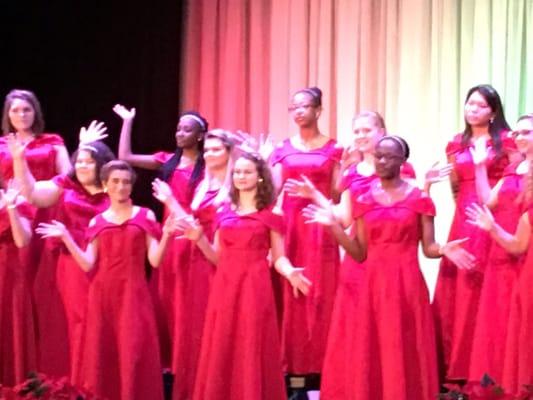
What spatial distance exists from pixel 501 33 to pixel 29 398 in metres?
3.67

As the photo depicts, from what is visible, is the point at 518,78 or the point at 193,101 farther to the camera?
the point at 193,101

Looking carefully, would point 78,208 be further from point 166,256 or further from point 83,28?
point 83,28

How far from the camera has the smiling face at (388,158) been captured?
482cm

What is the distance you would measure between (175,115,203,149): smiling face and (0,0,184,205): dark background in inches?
67.6

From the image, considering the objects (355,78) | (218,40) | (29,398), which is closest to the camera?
(29,398)

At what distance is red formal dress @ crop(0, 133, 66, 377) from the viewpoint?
5.49 metres

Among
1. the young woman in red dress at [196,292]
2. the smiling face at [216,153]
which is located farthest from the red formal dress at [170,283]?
the smiling face at [216,153]

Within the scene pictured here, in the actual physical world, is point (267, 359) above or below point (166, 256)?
below

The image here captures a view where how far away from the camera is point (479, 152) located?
5.11 m

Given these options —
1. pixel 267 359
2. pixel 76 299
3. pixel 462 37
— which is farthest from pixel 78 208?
pixel 462 37

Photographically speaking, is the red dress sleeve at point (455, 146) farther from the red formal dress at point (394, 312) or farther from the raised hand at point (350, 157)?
the red formal dress at point (394, 312)

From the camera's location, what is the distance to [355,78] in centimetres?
680

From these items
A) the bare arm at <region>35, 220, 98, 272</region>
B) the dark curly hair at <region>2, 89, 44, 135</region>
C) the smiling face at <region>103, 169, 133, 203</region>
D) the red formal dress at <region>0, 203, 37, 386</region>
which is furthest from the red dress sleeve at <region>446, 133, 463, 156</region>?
the red formal dress at <region>0, 203, 37, 386</region>

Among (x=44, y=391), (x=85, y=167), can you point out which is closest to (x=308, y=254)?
(x=85, y=167)
